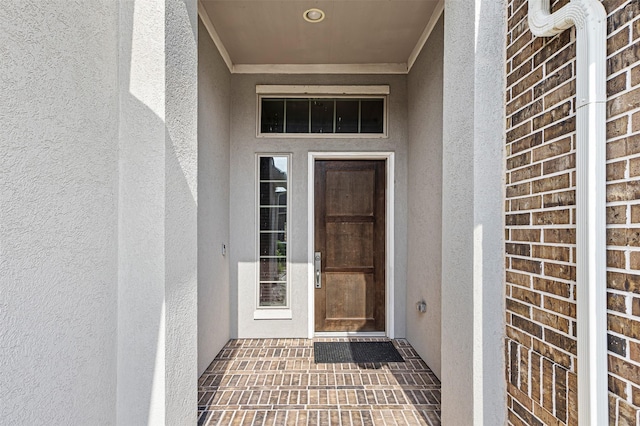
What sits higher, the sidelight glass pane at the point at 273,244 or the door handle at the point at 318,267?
the sidelight glass pane at the point at 273,244

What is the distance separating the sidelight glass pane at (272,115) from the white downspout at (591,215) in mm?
3207

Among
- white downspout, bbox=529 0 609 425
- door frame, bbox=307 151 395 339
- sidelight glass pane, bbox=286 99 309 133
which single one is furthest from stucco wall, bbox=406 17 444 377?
white downspout, bbox=529 0 609 425

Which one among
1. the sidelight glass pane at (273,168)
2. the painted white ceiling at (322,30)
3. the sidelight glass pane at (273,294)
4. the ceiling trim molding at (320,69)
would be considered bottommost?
the sidelight glass pane at (273,294)

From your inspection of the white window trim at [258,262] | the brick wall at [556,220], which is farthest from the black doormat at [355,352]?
the brick wall at [556,220]

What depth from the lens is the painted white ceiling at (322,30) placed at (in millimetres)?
2857

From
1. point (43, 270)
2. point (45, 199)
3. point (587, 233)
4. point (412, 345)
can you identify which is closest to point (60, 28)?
point (45, 199)

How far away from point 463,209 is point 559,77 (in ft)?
2.26

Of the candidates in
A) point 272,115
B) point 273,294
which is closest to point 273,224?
point 273,294

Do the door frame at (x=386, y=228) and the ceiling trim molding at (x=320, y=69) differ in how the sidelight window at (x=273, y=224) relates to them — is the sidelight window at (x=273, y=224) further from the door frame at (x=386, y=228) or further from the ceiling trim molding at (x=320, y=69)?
the ceiling trim molding at (x=320, y=69)

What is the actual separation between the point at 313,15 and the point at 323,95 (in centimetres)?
109

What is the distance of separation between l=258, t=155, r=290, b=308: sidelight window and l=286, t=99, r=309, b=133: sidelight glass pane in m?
0.37

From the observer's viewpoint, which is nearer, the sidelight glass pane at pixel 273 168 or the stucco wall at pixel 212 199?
the stucco wall at pixel 212 199

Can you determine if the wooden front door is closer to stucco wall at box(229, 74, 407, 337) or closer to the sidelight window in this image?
stucco wall at box(229, 74, 407, 337)

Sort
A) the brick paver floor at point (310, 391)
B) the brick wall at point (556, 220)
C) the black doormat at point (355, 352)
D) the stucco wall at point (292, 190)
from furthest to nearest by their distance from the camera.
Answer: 1. the stucco wall at point (292, 190)
2. the black doormat at point (355, 352)
3. the brick paver floor at point (310, 391)
4. the brick wall at point (556, 220)
